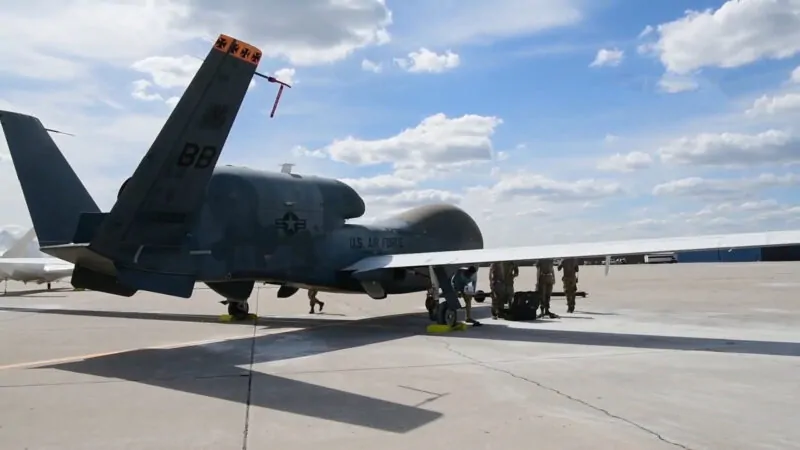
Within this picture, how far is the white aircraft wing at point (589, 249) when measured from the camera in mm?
12273

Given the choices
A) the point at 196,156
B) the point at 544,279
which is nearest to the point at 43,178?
the point at 196,156

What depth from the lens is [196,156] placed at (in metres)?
9.62

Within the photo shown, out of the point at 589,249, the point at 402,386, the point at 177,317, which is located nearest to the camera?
the point at 402,386

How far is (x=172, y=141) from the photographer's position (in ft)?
30.6

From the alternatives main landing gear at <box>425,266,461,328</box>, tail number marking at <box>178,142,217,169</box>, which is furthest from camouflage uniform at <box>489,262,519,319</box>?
tail number marking at <box>178,142,217,169</box>

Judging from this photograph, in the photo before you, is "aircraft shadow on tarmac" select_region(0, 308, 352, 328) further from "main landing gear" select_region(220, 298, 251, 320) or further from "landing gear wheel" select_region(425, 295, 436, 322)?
"landing gear wheel" select_region(425, 295, 436, 322)

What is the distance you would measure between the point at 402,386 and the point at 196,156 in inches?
180

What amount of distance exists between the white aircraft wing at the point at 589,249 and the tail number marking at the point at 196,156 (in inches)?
267

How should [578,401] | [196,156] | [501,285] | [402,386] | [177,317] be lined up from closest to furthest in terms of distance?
[578,401], [402,386], [196,156], [501,285], [177,317]

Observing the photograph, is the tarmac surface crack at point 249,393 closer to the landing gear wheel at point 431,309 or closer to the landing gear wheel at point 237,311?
the landing gear wheel at point 237,311

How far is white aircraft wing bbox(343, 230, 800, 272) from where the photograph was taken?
483 inches

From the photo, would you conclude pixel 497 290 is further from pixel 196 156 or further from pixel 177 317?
pixel 196 156

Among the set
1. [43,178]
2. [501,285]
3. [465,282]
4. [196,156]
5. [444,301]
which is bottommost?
[444,301]

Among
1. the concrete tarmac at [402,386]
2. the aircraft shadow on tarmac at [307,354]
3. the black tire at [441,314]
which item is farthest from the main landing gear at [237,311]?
the black tire at [441,314]
